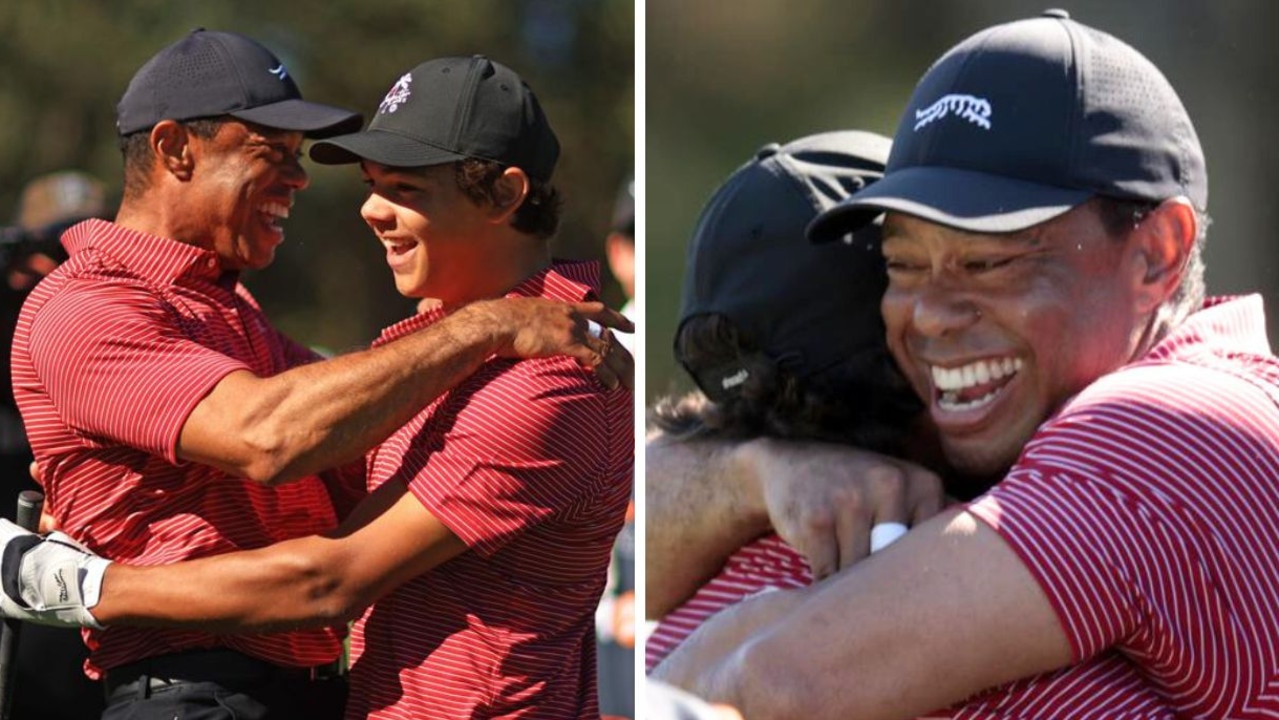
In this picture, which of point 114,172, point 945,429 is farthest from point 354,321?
point 945,429

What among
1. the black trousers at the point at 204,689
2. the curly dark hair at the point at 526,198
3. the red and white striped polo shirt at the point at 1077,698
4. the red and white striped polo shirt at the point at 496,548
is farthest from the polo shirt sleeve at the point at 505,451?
the red and white striped polo shirt at the point at 1077,698

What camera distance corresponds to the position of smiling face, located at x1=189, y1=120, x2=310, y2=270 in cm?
246

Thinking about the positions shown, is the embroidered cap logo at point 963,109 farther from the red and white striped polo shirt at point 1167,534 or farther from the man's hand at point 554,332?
the man's hand at point 554,332

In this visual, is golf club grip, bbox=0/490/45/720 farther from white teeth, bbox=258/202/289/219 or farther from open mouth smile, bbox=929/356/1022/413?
open mouth smile, bbox=929/356/1022/413

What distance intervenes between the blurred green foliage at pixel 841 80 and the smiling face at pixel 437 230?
74.7 inches

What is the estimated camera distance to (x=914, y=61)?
5.19 meters

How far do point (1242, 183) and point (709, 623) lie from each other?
9.57ft

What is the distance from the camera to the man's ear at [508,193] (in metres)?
2.37

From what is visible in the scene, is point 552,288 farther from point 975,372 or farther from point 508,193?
point 975,372

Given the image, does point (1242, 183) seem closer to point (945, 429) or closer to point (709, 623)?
point (945, 429)

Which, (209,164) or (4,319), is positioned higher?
(209,164)

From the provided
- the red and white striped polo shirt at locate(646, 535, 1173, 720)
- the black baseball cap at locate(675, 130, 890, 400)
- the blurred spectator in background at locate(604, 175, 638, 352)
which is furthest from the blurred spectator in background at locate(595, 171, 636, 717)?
the red and white striped polo shirt at locate(646, 535, 1173, 720)

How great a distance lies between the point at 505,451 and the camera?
2.21m

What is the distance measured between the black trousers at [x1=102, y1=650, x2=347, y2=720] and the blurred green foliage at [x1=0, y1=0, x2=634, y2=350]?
107 centimetres
